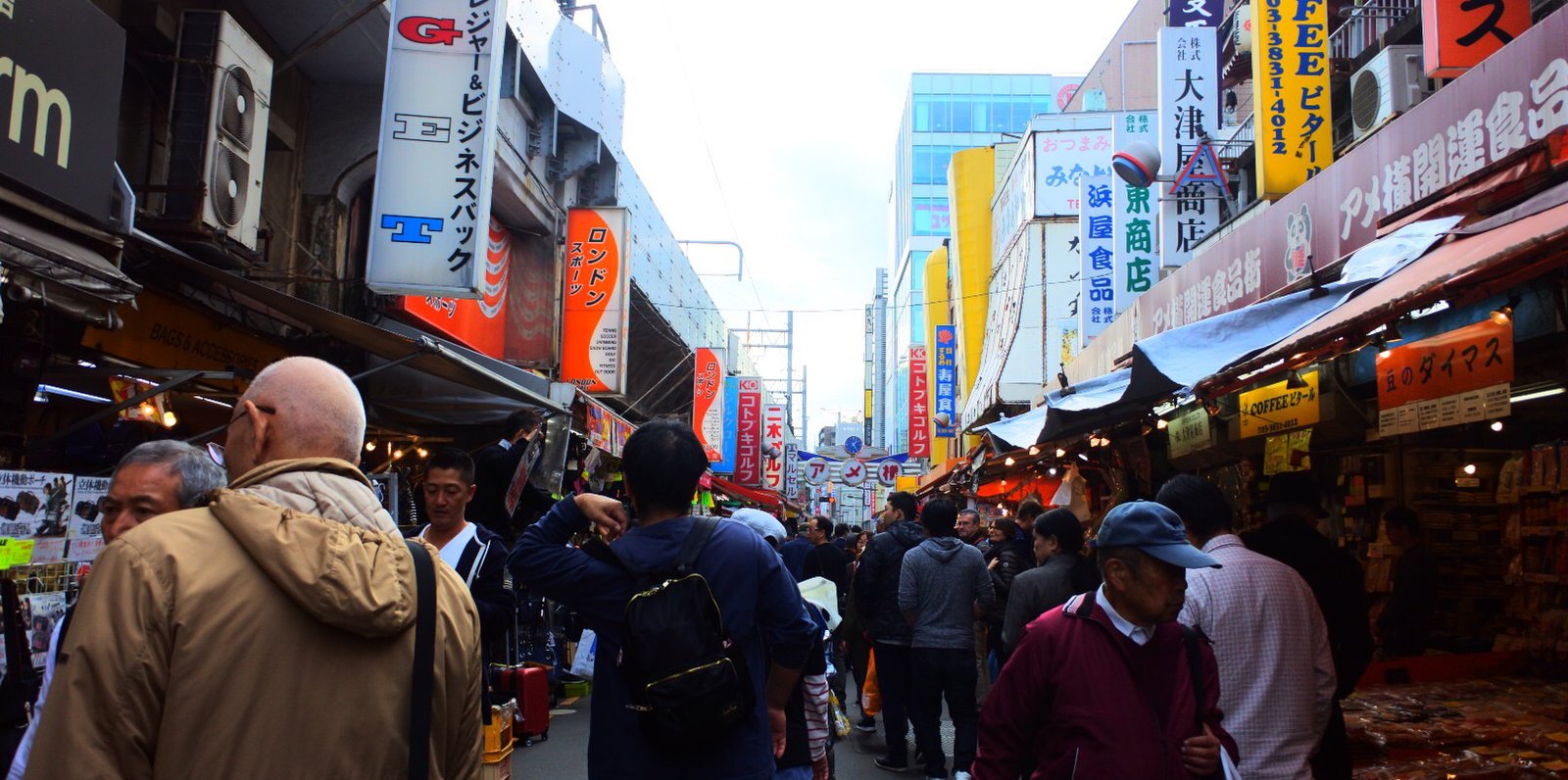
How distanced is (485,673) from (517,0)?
465 inches

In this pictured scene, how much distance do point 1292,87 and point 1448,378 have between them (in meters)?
6.37

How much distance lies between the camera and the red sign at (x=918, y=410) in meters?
36.5

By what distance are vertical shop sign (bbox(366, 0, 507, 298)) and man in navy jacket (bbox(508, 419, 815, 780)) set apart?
6.22m

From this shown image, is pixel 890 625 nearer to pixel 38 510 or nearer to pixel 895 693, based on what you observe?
pixel 895 693

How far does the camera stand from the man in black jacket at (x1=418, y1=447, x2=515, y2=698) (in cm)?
453

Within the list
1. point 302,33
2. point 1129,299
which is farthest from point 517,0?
point 1129,299

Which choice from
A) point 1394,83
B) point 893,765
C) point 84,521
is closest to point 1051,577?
point 893,765

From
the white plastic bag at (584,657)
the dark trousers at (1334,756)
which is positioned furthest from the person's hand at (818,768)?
the dark trousers at (1334,756)

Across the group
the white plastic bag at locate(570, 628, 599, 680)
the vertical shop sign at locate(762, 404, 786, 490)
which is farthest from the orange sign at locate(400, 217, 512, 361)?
the vertical shop sign at locate(762, 404, 786, 490)

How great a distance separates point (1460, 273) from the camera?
363 centimetres

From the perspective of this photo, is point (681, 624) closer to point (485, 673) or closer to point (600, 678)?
point (600, 678)

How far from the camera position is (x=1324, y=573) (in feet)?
15.5

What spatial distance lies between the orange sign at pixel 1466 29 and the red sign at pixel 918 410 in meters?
28.1

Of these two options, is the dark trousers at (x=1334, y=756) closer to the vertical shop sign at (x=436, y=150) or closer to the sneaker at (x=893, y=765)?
the sneaker at (x=893, y=765)
